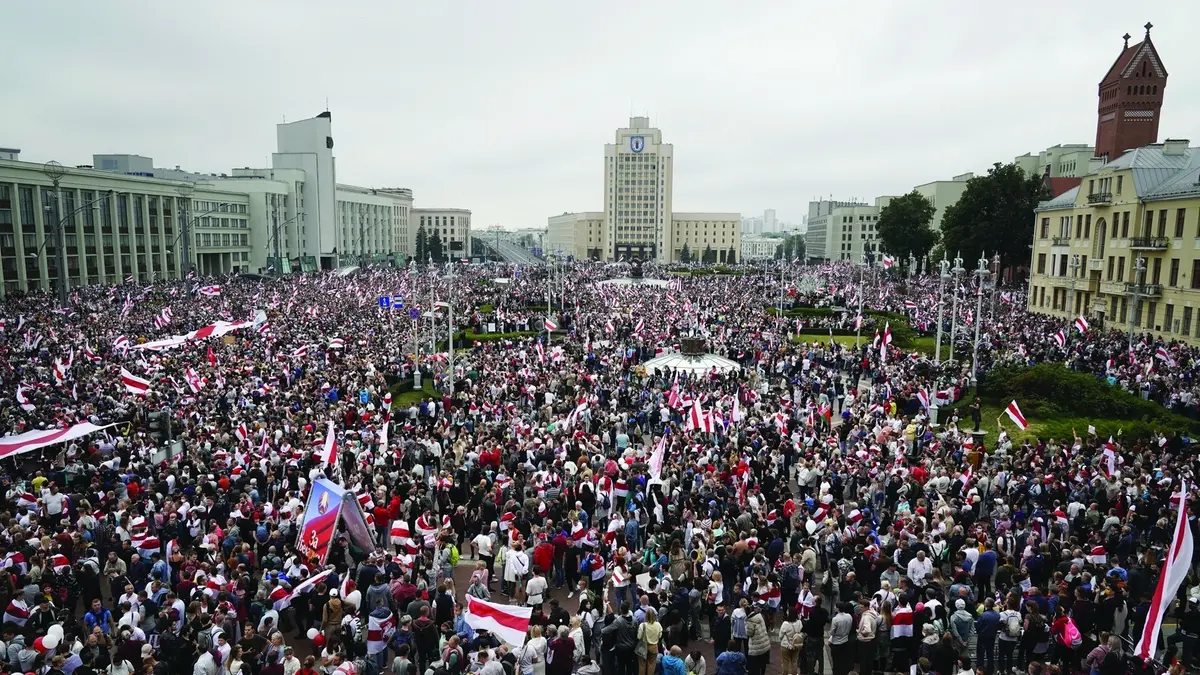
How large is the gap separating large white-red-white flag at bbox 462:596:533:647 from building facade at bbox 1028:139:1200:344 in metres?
32.8

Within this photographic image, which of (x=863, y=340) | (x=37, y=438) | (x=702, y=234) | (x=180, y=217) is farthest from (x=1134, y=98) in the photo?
(x=702, y=234)

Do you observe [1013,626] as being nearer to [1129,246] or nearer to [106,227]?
[1129,246]

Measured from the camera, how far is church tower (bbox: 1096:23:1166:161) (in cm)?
6481

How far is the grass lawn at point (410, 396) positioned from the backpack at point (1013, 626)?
19675 mm

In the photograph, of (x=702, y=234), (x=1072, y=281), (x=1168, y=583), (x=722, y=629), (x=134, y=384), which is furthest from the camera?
(x=702, y=234)

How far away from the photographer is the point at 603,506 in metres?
15.2

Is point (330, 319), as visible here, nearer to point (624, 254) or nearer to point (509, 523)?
point (509, 523)

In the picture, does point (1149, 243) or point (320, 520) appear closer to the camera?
point (320, 520)

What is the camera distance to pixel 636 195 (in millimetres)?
167625

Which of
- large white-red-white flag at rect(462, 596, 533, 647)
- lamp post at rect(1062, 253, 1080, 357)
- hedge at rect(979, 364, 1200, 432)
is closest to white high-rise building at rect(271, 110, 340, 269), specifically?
lamp post at rect(1062, 253, 1080, 357)

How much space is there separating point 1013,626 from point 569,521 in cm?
665

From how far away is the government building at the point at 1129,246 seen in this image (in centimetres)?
3709

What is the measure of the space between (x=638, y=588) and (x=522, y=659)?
2.57 metres

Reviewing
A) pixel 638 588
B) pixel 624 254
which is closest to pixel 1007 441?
pixel 638 588
